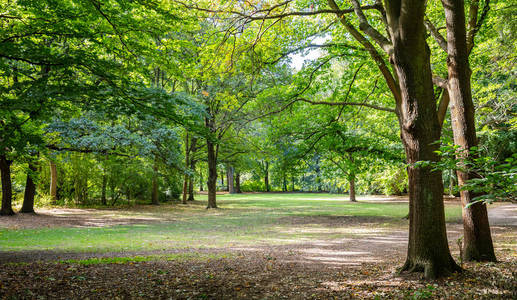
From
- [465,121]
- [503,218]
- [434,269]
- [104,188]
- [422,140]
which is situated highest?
[465,121]

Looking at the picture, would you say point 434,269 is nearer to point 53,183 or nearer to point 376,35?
point 376,35

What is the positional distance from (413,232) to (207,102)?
1906 centimetres

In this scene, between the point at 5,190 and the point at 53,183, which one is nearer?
the point at 5,190

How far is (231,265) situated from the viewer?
6.62 meters

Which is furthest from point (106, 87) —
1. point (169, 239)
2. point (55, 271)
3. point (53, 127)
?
point (53, 127)

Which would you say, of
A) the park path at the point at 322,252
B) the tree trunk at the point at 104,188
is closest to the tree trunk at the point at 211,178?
A: the tree trunk at the point at 104,188

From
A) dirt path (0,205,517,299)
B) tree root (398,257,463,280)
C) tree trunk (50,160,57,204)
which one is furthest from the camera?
tree trunk (50,160,57,204)

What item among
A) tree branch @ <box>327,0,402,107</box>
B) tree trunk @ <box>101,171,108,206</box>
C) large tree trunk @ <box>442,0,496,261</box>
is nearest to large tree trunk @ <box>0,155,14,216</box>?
tree trunk @ <box>101,171,108,206</box>

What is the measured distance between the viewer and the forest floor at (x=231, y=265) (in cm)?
457

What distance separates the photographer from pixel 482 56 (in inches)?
424

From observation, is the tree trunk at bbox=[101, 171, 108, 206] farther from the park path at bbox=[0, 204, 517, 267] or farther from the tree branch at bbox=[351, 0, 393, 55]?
the tree branch at bbox=[351, 0, 393, 55]

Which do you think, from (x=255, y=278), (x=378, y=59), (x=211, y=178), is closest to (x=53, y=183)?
(x=211, y=178)

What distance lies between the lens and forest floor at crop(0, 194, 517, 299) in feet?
15.0

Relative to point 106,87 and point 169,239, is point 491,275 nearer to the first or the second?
point 106,87
